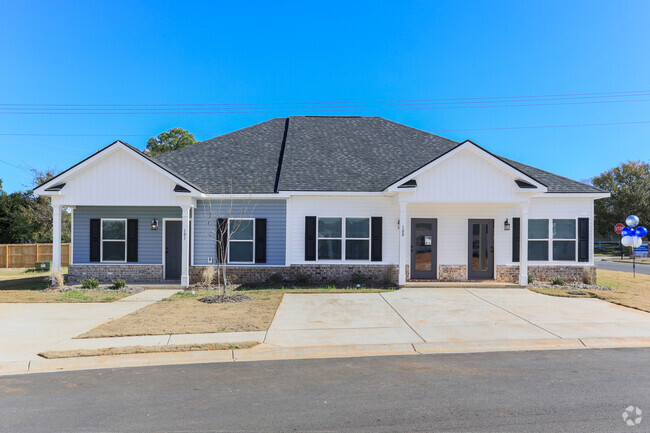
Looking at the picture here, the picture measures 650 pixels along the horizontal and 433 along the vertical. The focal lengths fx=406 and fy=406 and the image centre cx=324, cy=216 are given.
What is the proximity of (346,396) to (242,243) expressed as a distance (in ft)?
35.9

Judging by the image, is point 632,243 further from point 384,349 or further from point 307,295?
point 384,349

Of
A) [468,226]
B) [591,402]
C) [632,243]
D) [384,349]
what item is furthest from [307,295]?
[632,243]

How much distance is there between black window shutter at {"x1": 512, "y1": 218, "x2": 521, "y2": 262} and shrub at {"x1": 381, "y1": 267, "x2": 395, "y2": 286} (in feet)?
15.2

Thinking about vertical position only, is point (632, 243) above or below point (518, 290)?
above

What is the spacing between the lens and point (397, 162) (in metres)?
17.4

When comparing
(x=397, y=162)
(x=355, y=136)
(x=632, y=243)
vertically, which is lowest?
(x=632, y=243)

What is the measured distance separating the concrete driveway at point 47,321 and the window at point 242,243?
3.15 meters

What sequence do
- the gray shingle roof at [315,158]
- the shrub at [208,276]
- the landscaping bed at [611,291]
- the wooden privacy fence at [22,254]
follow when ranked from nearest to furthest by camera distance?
the landscaping bed at [611,291] < the shrub at [208,276] < the gray shingle roof at [315,158] < the wooden privacy fence at [22,254]

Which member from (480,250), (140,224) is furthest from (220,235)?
(480,250)

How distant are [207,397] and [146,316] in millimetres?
5363

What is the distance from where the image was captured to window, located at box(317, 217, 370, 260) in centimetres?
1540

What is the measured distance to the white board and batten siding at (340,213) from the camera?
15281 millimetres

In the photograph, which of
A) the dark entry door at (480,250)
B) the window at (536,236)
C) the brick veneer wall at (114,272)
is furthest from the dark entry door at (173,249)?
the window at (536,236)

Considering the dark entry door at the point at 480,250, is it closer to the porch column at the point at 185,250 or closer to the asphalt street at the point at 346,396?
the asphalt street at the point at 346,396
